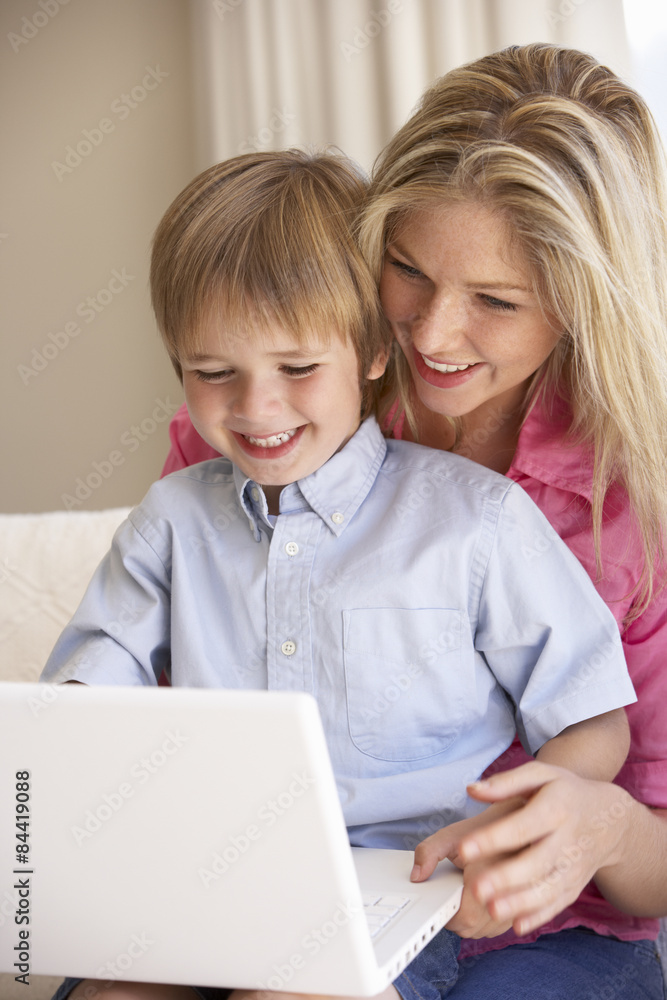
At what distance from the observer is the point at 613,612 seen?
1.07m

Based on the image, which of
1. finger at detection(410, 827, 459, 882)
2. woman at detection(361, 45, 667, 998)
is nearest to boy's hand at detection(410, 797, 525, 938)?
finger at detection(410, 827, 459, 882)

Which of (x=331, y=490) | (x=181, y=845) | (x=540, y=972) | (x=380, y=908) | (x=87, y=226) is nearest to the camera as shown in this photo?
(x=181, y=845)

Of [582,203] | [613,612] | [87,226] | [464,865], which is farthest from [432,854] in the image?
[87,226]

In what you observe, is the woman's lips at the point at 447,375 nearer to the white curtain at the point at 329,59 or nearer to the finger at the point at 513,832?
the finger at the point at 513,832

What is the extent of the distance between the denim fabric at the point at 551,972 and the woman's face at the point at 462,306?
57 cm

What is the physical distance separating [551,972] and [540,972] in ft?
0.04

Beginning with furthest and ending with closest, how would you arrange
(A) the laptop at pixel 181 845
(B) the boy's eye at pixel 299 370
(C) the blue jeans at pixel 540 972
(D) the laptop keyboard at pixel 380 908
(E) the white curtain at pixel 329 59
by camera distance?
(E) the white curtain at pixel 329 59 < (B) the boy's eye at pixel 299 370 < (C) the blue jeans at pixel 540 972 < (D) the laptop keyboard at pixel 380 908 < (A) the laptop at pixel 181 845

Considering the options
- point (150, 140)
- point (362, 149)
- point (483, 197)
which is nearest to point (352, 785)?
point (483, 197)

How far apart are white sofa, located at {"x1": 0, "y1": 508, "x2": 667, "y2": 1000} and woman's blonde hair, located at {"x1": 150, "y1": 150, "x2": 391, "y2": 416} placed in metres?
0.53

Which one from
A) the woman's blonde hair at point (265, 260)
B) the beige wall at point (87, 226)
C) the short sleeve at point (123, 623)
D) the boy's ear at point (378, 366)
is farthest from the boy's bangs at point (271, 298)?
the beige wall at point (87, 226)

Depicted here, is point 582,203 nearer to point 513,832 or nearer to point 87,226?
point 513,832

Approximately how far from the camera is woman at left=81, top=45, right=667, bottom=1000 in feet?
3.13

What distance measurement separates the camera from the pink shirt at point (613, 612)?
3.45 feet

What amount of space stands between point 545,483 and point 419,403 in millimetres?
203
